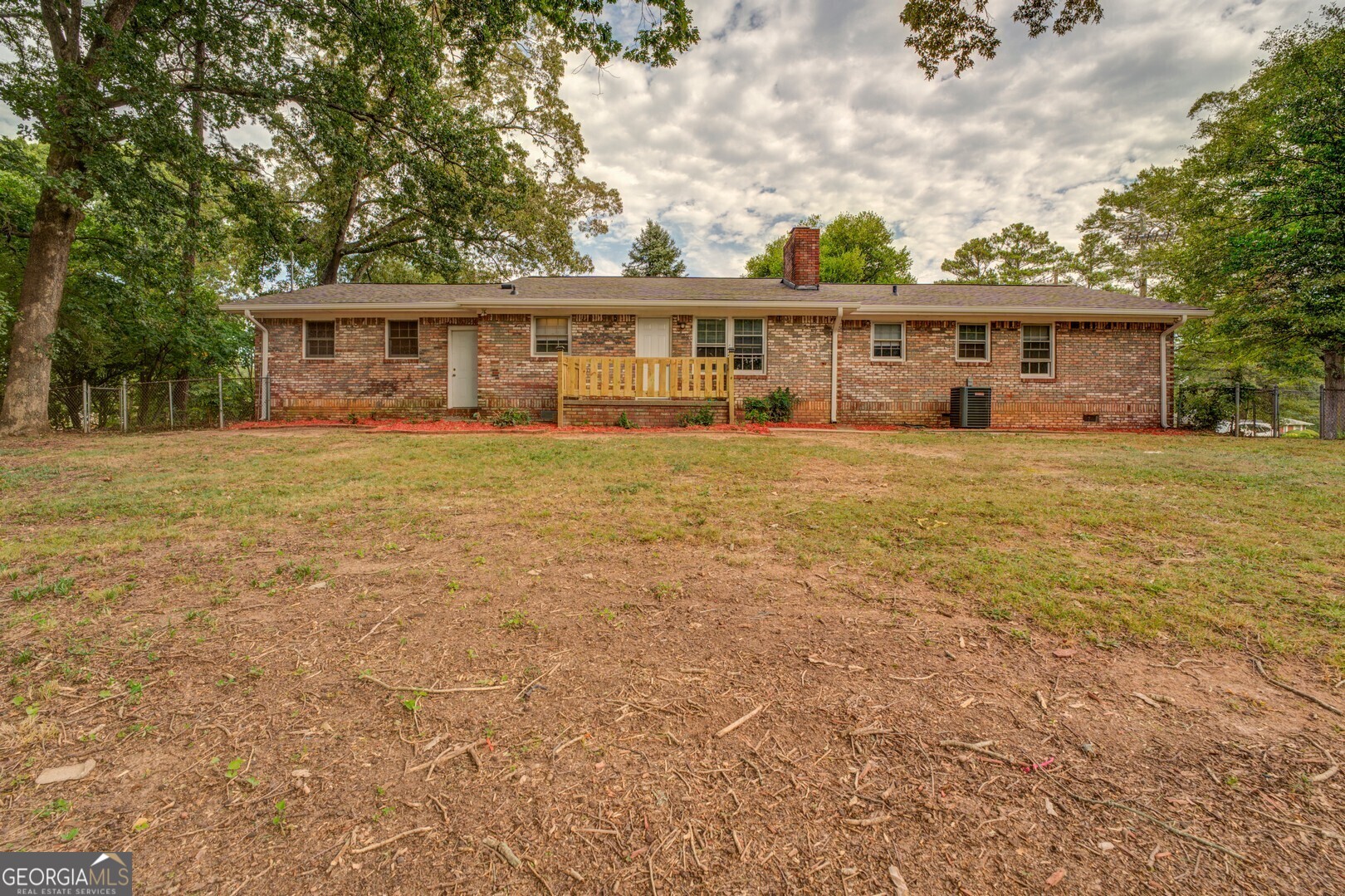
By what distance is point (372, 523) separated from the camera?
3.76 meters

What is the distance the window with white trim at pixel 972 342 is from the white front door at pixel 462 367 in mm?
11942

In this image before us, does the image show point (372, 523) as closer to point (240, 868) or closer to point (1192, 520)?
point (240, 868)

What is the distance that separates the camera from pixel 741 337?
41.3ft

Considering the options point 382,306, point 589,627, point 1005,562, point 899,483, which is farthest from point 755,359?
point 589,627

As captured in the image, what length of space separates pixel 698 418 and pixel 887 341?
17.2ft

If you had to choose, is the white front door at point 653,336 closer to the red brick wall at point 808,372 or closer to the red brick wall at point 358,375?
the red brick wall at point 808,372

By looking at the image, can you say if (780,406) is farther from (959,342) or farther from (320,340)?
(320,340)

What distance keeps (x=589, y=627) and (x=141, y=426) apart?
15904 mm

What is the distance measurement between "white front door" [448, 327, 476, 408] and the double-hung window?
5.64 m

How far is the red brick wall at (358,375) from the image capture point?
42.3 feet

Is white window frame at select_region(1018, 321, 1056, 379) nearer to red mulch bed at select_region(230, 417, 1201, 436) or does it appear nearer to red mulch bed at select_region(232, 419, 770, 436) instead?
red mulch bed at select_region(230, 417, 1201, 436)

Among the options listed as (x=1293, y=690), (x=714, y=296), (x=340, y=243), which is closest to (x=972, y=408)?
(x=714, y=296)

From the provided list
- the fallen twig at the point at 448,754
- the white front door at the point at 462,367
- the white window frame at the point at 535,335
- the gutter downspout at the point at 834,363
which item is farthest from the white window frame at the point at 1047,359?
the fallen twig at the point at 448,754

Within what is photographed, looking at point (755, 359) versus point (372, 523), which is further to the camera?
point (755, 359)
